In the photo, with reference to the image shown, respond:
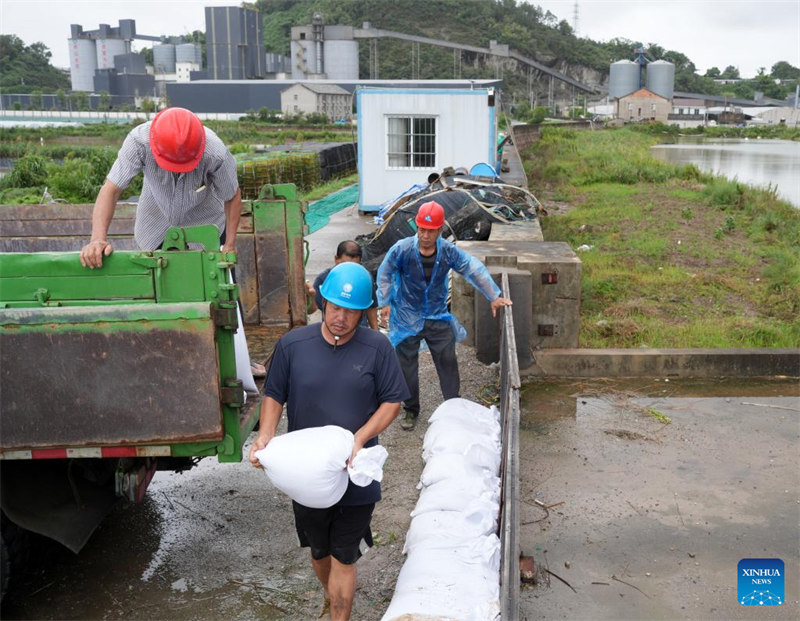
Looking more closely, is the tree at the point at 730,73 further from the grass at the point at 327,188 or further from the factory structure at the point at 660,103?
the grass at the point at 327,188

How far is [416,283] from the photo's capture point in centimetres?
588

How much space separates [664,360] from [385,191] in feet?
34.5

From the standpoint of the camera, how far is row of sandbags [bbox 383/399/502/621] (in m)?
3.34

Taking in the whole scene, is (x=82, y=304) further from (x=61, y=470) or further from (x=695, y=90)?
(x=695, y=90)

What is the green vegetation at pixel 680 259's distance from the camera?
28.5 ft

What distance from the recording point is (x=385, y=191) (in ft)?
56.3

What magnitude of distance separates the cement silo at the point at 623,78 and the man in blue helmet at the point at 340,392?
124195 mm

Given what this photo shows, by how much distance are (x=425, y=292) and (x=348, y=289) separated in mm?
2729

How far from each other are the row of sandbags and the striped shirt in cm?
200

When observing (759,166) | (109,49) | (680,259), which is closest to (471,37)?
(109,49)

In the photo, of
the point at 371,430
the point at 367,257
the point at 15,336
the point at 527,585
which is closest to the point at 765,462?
the point at 527,585

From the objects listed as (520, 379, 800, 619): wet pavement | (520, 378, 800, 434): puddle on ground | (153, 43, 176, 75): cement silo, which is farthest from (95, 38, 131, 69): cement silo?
(520, 379, 800, 619): wet pavement

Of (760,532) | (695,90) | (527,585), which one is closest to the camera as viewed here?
(527,585)

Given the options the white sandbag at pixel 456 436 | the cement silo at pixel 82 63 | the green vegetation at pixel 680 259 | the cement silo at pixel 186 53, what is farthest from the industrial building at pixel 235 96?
the white sandbag at pixel 456 436
